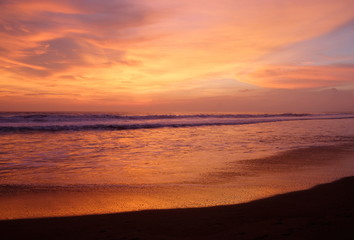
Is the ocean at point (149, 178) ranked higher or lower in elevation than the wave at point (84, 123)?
lower

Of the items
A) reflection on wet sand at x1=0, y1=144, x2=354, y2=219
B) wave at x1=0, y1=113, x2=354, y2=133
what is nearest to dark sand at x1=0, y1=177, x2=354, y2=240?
reflection on wet sand at x1=0, y1=144, x2=354, y2=219

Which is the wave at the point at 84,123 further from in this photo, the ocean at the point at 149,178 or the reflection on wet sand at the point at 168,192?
the reflection on wet sand at the point at 168,192

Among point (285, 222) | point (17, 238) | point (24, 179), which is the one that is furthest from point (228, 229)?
point (24, 179)

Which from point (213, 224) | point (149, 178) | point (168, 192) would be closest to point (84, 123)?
point (149, 178)

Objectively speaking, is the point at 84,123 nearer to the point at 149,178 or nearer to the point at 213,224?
the point at 149,178

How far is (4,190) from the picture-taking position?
18.1ft

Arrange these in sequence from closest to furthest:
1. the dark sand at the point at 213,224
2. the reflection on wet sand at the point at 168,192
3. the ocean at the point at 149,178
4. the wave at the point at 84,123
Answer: the dark sand at the point at 213,224
the reflection on wet sand at the point at 168,192
the ocean at the point at 149,178
the wave at the point at 84,123

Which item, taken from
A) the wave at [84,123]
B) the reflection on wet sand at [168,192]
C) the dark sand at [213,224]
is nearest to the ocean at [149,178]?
the reflection on wet sand at [168,192]

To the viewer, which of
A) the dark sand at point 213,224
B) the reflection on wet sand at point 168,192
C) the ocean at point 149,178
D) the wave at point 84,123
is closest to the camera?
the dark sand at point 213,224

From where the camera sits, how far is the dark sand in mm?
3422

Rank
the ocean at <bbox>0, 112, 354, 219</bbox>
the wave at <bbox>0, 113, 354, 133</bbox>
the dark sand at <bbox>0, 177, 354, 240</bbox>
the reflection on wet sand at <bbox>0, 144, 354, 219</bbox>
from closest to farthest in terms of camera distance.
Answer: the dark sand at <bbox>0, 177, 354, 240</bbox>
the reflection on wet sand at <bbox>0, 144, 354, 219</bbox>
the ocean at <bbox>0, 112, 354, 219</bbox>
the wave at <bbox>0, 113, 354, 133</bbox>

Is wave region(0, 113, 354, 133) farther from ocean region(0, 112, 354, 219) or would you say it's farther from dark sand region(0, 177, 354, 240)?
dark sand region(0, 177, 354, 240)

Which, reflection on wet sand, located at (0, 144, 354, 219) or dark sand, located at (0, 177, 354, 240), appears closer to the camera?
dark sand, located at (0, 177, 354, 240)

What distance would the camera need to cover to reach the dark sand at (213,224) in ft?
11.2
